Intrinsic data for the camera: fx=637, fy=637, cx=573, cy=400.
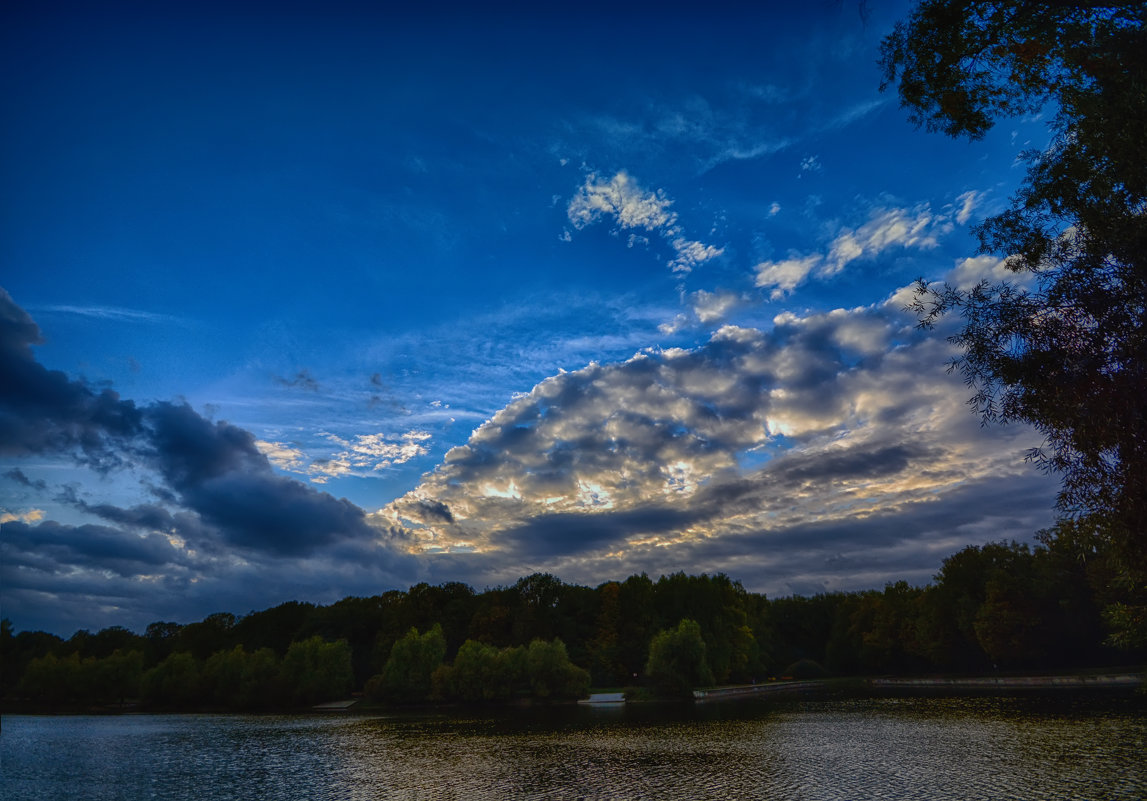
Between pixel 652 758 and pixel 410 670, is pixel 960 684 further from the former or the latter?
pixel 410 670

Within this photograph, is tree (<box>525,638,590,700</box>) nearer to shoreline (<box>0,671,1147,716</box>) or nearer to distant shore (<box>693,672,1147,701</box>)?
shoreline (<box>0,671,1147,716</box>)

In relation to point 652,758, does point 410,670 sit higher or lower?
lower

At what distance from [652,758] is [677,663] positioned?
196 ft

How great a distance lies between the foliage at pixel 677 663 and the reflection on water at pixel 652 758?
28.7m

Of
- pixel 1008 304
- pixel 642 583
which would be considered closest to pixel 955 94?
pixel 1008 304

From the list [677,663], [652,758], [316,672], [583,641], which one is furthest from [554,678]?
[652,758]

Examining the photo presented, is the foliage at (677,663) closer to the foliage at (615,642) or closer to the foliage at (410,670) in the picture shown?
the foliage at (615,642)

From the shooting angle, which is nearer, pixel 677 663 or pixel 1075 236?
pixel 1075 236

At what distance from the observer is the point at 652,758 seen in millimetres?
36812

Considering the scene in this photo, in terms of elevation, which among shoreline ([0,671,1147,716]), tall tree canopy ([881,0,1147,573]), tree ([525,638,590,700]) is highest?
tall tree canopy ([881,0,1147,573])

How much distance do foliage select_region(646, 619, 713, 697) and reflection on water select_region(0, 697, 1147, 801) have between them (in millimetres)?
28700

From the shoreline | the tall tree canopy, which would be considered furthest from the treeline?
the tall tree canopy

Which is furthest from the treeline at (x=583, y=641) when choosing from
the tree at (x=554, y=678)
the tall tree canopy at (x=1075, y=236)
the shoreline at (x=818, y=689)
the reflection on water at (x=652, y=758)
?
the tall tree canopy at (x=1075, y=236)

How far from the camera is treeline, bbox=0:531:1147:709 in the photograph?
91875 mm
